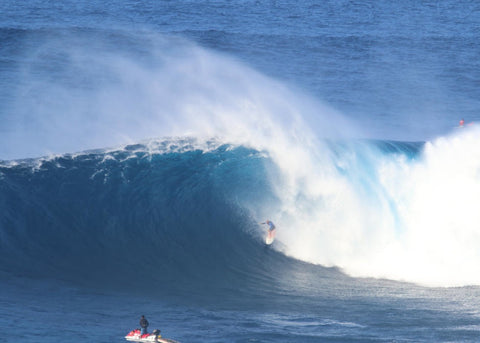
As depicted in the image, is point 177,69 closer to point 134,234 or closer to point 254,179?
point 254,179

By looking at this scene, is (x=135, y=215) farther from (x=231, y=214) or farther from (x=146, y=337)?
(x=146, y=337)

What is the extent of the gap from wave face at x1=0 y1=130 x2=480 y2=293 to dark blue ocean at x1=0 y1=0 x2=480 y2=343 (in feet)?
0.21

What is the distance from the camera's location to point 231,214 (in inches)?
973

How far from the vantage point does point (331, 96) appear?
144ft

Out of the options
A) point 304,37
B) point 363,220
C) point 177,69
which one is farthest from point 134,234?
point 304,37

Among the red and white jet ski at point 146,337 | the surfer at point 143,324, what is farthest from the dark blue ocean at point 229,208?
the surfer at point 143,324

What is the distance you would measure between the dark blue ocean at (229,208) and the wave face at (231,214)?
0.06 meters

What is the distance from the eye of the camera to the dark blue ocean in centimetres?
1825

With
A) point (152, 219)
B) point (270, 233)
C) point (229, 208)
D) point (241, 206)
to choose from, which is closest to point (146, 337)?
point (270, 233)

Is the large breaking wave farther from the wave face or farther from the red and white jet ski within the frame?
the red and white jet ski

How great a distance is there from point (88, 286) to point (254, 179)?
8326 millimetres

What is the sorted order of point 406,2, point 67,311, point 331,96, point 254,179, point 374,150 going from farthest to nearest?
point 406,2
point 331,96
point 374,150
point 254,179
point 67,311

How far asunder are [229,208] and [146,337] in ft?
31.2

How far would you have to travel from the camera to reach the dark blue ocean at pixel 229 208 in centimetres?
1825
